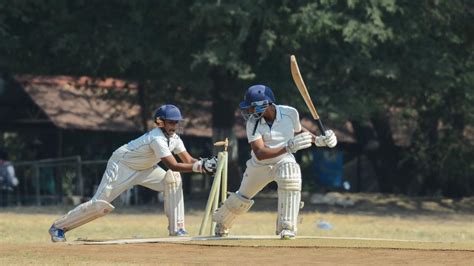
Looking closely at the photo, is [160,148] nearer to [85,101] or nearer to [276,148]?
[276,148]

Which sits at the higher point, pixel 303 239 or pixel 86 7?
pixel 86 7

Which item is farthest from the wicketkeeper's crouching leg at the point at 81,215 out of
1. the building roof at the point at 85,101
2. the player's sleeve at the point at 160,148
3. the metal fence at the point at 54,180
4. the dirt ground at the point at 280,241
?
the building roof at the point at 85,101

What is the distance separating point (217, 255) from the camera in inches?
562

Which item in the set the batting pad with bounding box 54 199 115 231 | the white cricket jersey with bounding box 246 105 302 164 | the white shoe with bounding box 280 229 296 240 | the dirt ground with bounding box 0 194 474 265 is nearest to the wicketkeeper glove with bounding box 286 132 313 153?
the white cricket jersey with bounding box 246 105 302 164

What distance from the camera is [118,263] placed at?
1356 cm

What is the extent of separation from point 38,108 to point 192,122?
16.3 feet

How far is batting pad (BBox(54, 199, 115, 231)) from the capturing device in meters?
16.5

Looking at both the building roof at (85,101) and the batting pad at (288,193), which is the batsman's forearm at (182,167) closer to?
the batting pad at (288,193)

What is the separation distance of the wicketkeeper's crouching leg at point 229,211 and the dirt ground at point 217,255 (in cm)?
125

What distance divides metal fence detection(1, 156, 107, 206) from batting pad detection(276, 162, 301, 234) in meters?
16.8

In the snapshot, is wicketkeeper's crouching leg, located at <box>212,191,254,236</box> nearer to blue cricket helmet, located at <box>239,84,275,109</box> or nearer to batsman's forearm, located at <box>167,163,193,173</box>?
batsman's forearm, located at <box>167,163,193,173</box>

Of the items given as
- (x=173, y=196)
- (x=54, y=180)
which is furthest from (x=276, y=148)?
(x=54, y=180)

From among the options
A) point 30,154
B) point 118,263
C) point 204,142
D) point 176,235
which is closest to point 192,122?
point 204,142

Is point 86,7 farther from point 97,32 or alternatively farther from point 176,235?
point 176,235
